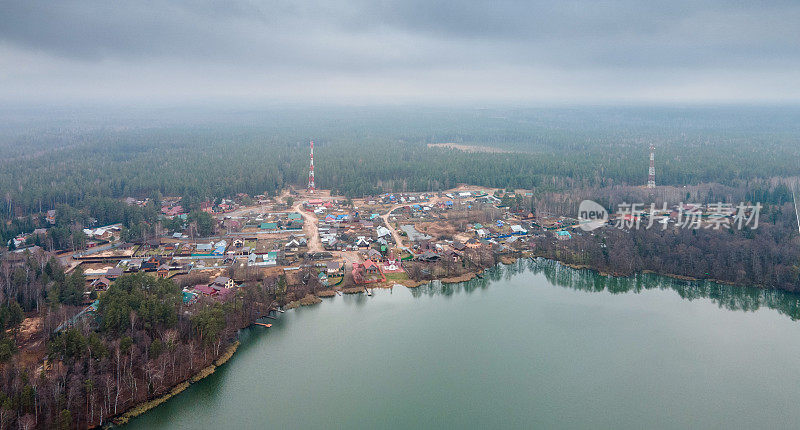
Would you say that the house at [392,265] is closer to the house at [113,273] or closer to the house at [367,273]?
the house at [367,273]

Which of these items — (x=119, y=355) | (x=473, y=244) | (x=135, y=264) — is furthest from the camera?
(x=473, y=244)

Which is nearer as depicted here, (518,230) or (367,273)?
(367,273)

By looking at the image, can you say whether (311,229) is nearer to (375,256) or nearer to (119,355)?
(375,256)

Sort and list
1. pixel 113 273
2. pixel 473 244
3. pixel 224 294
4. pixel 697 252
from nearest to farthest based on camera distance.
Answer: pixel 224 294, pixel 113 273, pixel 697 252, pixel 473 244

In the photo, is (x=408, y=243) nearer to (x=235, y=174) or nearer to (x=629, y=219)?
(x=629, y=219)

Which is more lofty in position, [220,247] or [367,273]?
[220,247]

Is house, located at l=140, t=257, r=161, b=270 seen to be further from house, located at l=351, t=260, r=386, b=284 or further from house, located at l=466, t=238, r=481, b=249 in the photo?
house, located at l=466, t=238, r=481, b=249

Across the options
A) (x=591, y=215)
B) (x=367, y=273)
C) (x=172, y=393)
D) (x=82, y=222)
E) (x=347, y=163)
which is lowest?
(x=172, y=393)

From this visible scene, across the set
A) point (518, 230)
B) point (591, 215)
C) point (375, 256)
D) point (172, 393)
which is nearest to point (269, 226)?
point (375, 256)

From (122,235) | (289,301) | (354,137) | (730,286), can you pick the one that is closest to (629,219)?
(730,286)
